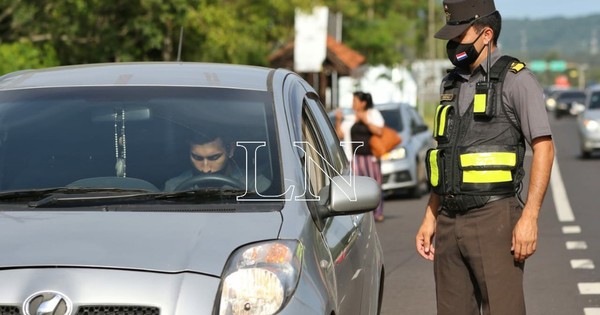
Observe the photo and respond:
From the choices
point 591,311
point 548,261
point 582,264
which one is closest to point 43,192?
point 591,311

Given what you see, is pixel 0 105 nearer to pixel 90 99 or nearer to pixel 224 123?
pixel 90 99

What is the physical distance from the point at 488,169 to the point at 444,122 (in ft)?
0.95

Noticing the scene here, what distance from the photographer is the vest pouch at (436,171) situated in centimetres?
589

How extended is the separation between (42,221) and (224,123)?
1.09 m

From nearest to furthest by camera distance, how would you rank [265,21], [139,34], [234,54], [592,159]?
[139,34] → [592,159] → [234,54] → [265,21]

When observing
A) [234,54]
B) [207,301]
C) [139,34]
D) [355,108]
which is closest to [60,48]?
[139,34]

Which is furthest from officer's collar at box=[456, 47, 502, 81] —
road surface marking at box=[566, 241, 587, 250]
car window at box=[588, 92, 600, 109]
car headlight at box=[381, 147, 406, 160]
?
car window at box=[588, 92, 600, 109]

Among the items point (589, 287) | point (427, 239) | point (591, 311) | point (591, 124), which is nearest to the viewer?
point (427, 239)

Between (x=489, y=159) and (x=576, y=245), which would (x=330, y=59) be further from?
(x=489, y=159)

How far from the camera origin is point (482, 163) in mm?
5793

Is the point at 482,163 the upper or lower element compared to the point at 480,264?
upper

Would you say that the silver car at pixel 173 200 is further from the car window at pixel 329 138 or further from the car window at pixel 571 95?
the car window at pixel 571 95

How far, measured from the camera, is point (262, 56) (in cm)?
4288

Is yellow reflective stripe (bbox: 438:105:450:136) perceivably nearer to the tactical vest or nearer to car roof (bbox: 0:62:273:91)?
the tactical vest
